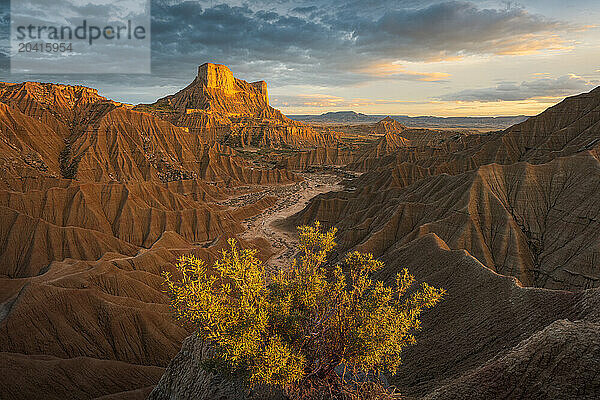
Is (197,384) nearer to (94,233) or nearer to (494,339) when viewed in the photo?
(494,339)

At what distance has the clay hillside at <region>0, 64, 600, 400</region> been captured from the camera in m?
18.1

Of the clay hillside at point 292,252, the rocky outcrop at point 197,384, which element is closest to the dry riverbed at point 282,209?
the clay hillside at point 292,252

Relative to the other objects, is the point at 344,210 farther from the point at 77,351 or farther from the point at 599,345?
the point at 599,345

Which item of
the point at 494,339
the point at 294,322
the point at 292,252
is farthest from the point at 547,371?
the point at 292,252

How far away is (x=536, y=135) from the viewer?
7594cm

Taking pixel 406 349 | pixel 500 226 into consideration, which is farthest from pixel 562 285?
pixel 406 349

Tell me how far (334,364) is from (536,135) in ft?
279

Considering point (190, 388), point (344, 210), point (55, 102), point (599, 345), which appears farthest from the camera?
point (55, 102)

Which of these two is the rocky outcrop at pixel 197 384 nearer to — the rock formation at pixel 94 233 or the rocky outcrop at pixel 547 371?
the rock formation at pixel 94 233

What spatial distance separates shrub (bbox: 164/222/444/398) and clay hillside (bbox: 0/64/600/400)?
404cm

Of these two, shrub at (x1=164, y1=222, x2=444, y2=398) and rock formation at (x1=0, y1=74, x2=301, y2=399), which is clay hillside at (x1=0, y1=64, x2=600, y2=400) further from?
shrub at (x1=164, y1=222, x2=444, y2=398)

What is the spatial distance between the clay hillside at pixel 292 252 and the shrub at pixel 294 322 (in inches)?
159

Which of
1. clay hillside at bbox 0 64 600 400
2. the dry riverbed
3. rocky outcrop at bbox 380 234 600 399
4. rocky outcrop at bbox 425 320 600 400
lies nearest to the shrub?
rocky outcrop at bbox 425 320 600 400

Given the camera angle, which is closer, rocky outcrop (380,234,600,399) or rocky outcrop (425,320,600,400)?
rocky outcrop (425,320,600,400)
